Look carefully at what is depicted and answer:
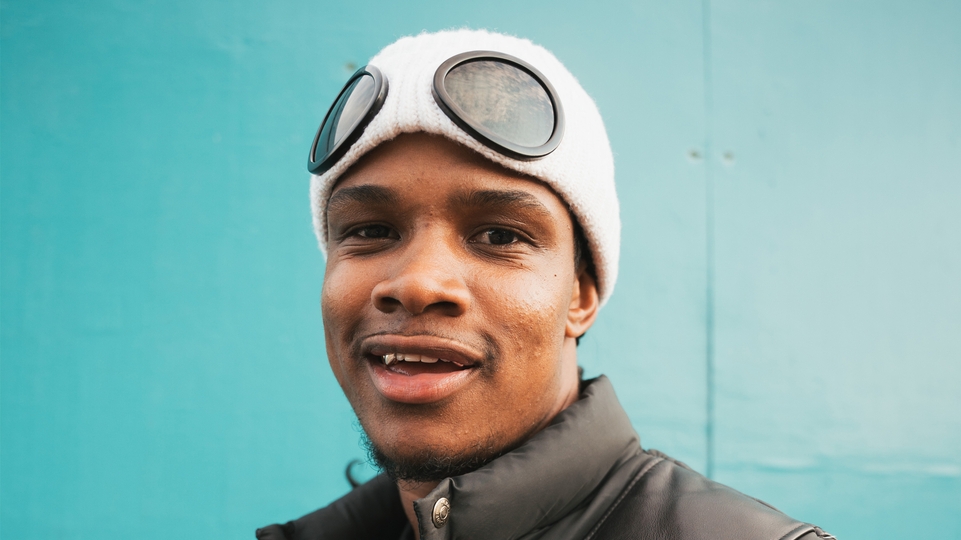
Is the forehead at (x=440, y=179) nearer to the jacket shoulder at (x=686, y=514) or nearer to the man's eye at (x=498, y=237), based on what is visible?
the man's eye at (x=498, y=237)

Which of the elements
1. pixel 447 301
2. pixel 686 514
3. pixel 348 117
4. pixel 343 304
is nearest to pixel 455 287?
pixel 447 301

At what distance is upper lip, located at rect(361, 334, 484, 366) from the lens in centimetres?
128

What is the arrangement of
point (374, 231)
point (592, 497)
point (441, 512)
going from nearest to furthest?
point (441, 512), point (592, 497), point (374, 231)

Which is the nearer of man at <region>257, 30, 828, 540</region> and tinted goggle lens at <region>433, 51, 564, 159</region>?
man at <region>257, 30, 828, 540</region>

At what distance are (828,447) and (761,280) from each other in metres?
0.82

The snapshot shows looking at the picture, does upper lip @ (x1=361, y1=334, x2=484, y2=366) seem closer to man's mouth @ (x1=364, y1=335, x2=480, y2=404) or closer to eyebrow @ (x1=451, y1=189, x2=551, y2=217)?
man's mouth @ (x1=364, y1=335, x2=480, y2=404)

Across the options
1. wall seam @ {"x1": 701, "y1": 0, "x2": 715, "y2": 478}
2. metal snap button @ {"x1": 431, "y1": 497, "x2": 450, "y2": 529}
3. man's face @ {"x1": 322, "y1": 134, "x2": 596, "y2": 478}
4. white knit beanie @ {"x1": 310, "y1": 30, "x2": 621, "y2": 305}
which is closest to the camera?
→ metal snap button @ {"x1": 431, "y1": 497, "x2": 450, "y2": 529}

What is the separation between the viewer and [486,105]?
145 cm

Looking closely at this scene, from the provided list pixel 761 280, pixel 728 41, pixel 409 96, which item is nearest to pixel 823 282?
pixel 761 280

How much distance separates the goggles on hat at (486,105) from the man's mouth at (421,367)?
1.47ft

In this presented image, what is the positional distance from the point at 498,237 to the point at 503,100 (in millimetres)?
331

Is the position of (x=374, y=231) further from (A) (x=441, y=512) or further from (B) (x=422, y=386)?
(A) (x=441, y=512)

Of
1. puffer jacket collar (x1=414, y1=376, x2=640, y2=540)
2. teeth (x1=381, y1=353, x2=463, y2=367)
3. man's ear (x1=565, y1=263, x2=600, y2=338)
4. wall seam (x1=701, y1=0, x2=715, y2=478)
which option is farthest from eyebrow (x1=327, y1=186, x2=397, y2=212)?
wall seam (x1=701, y1=0, x2=715, y2=478)

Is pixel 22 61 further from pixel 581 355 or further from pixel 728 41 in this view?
pixel 728 41
